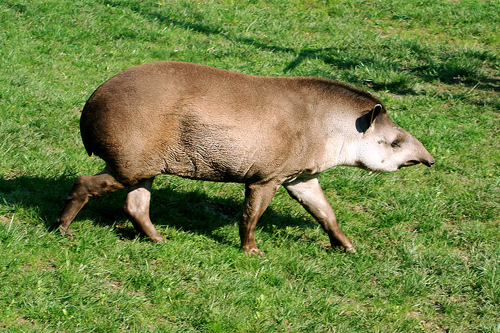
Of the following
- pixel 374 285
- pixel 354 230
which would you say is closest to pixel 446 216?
pixel 354 230

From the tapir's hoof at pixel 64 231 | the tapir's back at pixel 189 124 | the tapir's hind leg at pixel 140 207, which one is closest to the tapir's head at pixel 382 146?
the tapir's back at pixel 189 124

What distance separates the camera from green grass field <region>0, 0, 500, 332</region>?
5102 millimetres

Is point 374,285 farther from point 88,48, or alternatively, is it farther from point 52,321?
point 88,48

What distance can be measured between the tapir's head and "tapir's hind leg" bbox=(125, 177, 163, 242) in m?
2.28

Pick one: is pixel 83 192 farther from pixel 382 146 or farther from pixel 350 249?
pixel 382 146

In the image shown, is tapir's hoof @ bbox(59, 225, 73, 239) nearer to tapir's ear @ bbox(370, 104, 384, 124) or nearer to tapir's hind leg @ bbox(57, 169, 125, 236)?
tapir's hind leg @ bbox(57, 169, 125, 236)

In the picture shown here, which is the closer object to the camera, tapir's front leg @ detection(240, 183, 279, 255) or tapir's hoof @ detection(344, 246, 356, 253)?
tapir's front leg @ detection(240, 183, 279, 255)

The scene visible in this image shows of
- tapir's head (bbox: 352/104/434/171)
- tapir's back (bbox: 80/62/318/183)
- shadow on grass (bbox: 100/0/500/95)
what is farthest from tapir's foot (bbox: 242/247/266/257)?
shadow on grass (bbox: 100/0/500/95)

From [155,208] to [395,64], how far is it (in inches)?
247

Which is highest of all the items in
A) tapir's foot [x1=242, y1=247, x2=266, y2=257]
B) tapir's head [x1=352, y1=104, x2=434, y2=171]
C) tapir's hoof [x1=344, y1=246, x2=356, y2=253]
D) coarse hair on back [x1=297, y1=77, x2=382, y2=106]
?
coarse hair on back [x1=297, y1=77, x2=382, y2=106]

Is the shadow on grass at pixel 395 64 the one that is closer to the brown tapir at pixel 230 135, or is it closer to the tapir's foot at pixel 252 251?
the brown tapir at pixel 230 135

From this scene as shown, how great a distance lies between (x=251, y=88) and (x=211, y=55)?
5.29 metres

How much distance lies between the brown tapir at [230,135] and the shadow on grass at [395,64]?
14.3ft

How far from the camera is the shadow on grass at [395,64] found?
1055 cm
